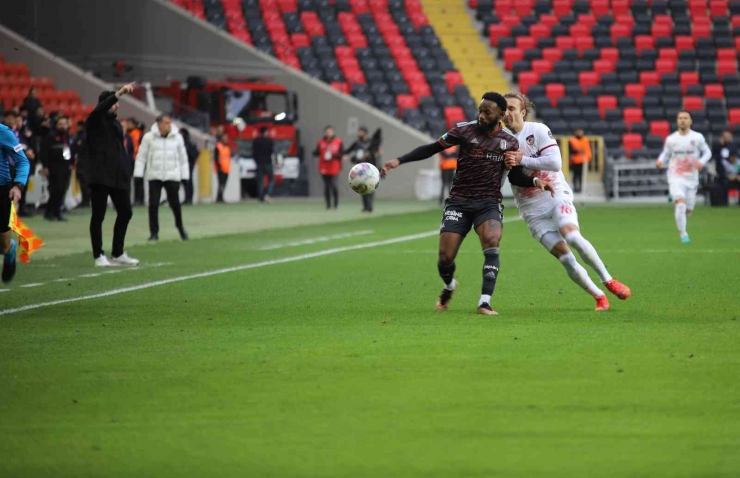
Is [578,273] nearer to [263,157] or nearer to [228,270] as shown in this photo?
[228,270]

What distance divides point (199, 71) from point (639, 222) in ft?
60.8

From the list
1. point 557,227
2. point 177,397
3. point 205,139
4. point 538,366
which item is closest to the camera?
point 177,397

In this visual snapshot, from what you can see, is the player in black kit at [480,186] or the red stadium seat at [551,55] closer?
the player in black kit at [480,186]

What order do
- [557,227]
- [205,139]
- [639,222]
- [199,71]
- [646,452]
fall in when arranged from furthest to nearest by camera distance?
[199,71] < [205,139] < [639,222] < [557,227] < [646,452]

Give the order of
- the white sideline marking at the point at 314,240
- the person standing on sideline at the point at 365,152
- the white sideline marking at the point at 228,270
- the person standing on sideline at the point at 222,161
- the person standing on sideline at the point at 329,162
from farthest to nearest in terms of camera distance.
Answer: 1. the person standing on sideline at the point at 222,161
2. the person standing on sideline at the point at 329,162
3. the person standing on sideline at the point at 365,152
4. the white sideline marking at the point at 314,240
5. the white sideline marking at the point at 228,270

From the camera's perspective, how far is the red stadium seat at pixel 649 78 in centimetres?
4447

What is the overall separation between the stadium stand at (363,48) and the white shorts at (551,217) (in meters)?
30.5

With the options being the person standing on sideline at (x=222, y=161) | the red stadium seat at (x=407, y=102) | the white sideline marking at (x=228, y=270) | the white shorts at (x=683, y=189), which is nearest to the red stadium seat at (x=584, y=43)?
the red stadium seat at (x=407, y=102)

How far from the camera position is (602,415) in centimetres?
654

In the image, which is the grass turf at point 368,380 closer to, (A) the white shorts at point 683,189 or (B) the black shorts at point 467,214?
(B) the black shorts at point 467,214

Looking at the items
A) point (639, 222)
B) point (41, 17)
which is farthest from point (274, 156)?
point (639, 222)

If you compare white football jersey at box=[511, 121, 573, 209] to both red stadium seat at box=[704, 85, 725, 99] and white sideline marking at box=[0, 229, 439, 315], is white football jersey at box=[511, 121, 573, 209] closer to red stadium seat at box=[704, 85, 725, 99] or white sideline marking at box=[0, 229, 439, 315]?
white sideline marking at box=[0, 229, 439, 315]

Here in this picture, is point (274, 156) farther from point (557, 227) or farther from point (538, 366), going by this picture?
point (538, 366)

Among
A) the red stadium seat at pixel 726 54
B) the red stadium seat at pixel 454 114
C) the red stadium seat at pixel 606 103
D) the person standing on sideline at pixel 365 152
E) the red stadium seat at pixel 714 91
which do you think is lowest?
the person standing on sideline at pixel 365 152
